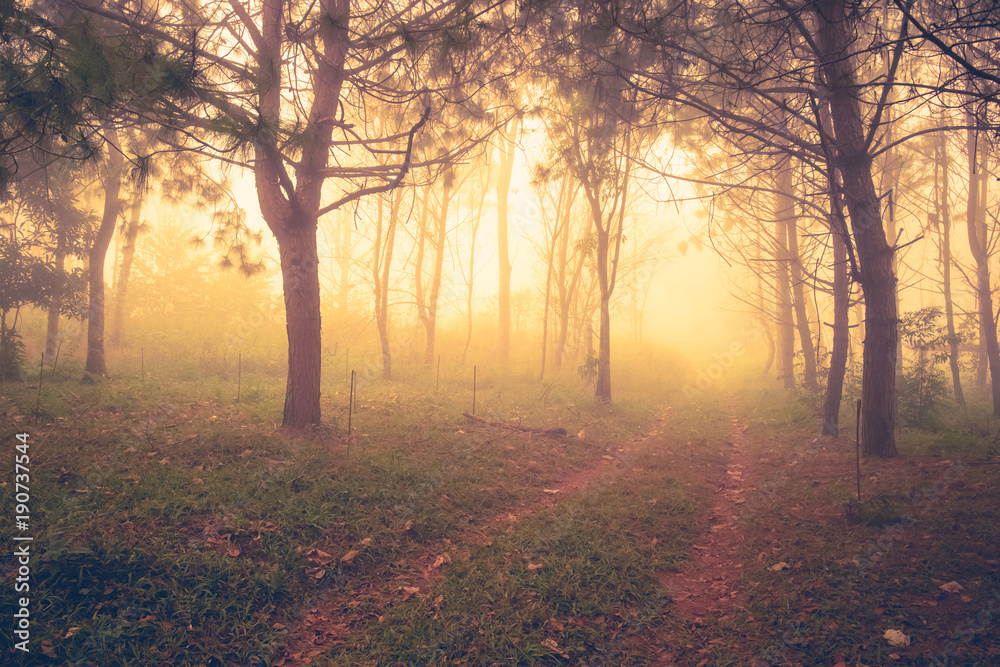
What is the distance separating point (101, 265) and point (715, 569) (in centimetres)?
1461

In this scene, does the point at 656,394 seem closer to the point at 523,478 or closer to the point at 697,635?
the point at 523,478

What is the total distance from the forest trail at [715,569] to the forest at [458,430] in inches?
1.5

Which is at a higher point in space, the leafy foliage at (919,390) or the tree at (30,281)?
the tree at (30,281)

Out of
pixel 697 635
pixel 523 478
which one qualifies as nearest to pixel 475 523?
pixel 523 478

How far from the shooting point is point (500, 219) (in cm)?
2108

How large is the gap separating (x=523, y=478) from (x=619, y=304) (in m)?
26.0

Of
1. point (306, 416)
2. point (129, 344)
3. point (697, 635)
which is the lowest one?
point (697, 635)

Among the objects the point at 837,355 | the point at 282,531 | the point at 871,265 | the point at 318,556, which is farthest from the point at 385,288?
the point at 871,265

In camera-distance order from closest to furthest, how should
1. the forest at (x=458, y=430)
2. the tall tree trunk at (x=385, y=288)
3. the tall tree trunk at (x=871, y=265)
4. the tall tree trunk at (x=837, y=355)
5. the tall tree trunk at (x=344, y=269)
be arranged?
the forest at (x=458, y=430) → the tall tree trunk at (x=871, y=265) → the tall tree trunk at (x=837, y=355) → the tall tree trunk at (x=385, y=288) → the tall tree trunk at (x=344, y=269)

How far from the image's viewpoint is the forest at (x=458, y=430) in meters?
3.71

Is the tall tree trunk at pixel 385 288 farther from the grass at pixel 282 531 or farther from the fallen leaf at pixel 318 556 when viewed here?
the fallen leaf at pixel 318 556

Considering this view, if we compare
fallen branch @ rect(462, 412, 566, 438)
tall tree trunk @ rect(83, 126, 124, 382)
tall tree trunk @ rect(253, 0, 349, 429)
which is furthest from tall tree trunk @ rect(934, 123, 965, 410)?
tall tree trunk @ rect(83, 126, 124, 382)

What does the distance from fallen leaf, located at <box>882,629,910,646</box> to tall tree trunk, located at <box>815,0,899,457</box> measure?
Result: 176 inches

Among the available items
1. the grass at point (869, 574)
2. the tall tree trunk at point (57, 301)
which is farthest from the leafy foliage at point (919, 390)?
the tall tree trunk at point (57, 301)
